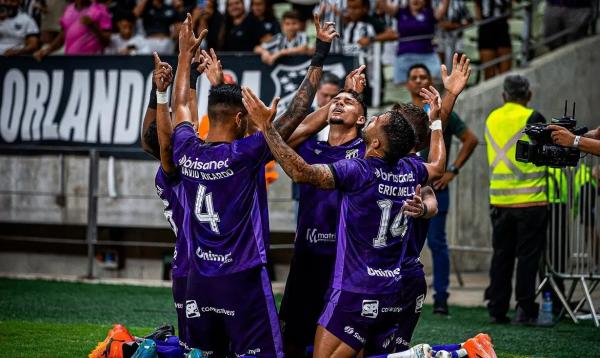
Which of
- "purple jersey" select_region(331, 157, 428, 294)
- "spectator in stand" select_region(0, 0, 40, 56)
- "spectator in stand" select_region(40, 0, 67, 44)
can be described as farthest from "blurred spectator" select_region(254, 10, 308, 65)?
"purple jersey" select_region(331, 157, 428, 294)

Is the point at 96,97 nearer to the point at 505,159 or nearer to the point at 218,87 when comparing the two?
the point at 505,159

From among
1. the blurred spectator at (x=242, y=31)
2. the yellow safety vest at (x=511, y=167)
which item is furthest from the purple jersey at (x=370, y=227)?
the blurred spectator at (x=242, y=31)

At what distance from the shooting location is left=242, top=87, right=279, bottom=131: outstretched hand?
715 cm

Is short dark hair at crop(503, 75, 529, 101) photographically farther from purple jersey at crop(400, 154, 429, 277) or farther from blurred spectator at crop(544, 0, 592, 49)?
blurred spectator at crop(544, 0, 592, 49)

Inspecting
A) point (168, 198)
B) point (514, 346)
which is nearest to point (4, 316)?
point (168, 198)

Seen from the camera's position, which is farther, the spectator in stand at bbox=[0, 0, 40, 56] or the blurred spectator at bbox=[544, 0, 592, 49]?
the spectator in stand at bbox=[0, 0, 40, 56]

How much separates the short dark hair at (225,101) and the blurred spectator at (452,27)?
319 inches

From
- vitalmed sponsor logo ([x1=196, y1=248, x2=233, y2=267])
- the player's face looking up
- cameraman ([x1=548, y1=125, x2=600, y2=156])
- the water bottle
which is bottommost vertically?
the water bottle

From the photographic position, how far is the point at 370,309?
7.54 m

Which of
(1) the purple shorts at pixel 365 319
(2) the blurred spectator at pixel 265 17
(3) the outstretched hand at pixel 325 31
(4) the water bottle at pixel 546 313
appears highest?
(2) the blurred spectator at pixel 265 17

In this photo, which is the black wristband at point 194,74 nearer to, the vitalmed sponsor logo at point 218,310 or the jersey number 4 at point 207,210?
the jersey number 4 at point 207,210

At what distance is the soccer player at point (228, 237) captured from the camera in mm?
7465

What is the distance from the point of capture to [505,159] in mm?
11812

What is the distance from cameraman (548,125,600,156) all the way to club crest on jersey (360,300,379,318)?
2515 millimetres
